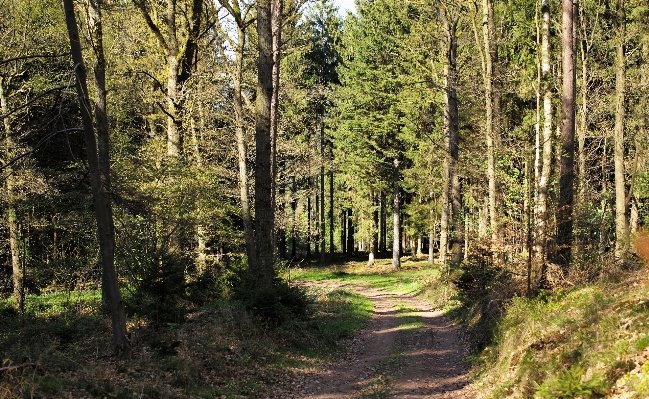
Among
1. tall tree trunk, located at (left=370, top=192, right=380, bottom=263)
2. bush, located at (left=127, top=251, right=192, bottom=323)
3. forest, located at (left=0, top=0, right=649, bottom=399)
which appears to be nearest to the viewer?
forest, located at (left=0, top=0, right=649, bottom=399)

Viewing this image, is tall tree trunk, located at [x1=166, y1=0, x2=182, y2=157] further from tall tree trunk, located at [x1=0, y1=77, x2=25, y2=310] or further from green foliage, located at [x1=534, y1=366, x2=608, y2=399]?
green foliage, located at [x1=534, y1=366, x2=608, y2=399]

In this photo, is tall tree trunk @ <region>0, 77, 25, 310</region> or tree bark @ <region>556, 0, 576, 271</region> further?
tall tree trunk @ <region>0, 77, 25, 310</region>

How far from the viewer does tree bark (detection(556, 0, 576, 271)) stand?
1110cm

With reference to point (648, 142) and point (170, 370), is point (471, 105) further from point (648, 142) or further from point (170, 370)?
point (170, 370)

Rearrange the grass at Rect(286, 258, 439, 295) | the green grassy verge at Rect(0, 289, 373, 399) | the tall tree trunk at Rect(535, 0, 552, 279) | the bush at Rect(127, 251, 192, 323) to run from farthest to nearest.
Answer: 1. the grass at Rect(286, 258, 439, 295)
2. the bush at Rect(127, 251, 192, 323)
3. the tall tree trunk at Rect(535, 0, 552, 279)
4. the green grassy verge at Rect(0, 289, 373, 399)

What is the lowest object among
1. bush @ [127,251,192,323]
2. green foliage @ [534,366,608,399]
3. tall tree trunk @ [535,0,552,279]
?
green foliage @ [534,366,608,399]

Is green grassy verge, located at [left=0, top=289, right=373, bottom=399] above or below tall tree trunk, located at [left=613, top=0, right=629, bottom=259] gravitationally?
below

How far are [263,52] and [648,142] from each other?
47.6 ft

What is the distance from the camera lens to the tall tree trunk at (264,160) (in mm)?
11844

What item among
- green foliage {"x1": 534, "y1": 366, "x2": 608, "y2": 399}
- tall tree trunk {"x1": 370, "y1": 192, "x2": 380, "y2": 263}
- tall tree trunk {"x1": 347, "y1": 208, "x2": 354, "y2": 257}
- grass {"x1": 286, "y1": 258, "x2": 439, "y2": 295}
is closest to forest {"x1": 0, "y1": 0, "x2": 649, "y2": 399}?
green foliage {"x1": 534, "y1": 366, "x2": 608, "y2": 399}

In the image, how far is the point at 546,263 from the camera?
1066 cm

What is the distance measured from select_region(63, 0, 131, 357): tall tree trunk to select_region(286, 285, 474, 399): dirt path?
Answer: 3.16 meters

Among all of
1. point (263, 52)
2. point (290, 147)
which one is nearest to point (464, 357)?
point (263, 52)

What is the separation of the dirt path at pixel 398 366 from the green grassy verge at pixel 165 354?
56 centimetres
